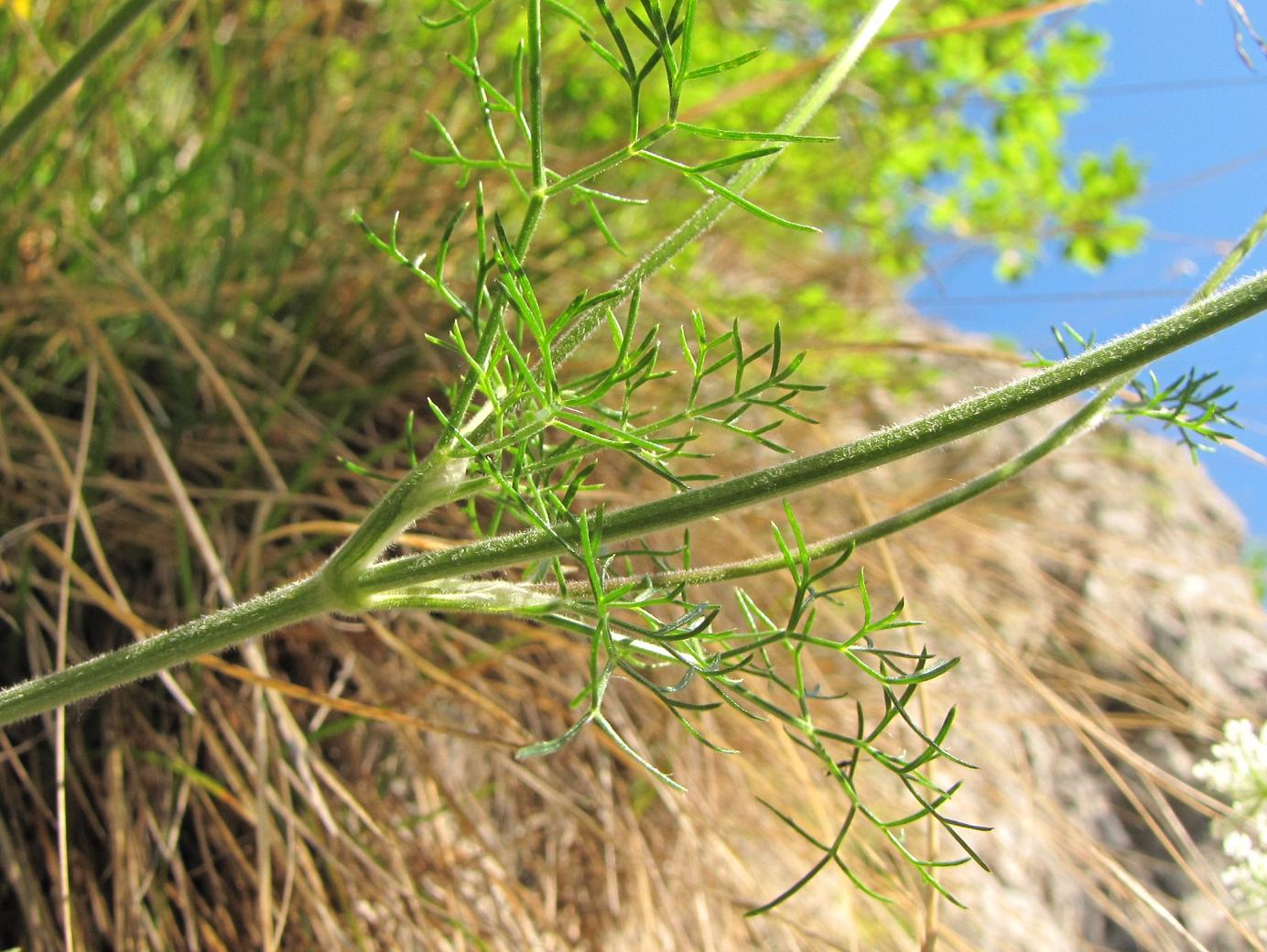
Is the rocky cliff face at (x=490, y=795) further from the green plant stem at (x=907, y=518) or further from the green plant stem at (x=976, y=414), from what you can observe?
the green plant stem at (x=976, y=414)

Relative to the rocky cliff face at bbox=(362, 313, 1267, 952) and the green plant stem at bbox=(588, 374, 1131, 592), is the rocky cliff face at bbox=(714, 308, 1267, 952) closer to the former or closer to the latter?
the rocky cliff face at bbox=(362, 313, 1267, 952)

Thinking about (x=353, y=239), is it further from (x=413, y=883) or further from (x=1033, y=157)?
(x=1033, y=157)

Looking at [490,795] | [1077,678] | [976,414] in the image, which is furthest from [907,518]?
[1077,678]

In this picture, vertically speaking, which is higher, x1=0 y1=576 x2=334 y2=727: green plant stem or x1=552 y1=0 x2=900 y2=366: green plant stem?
x1=552 y1=0 x2=900 y2=366: green plant stem

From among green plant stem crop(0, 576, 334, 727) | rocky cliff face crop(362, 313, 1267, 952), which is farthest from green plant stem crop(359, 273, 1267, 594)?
rocky cliff face crop(362, 313, 1267, 952)

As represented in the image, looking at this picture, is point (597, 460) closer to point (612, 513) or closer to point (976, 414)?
point (612, 513)
